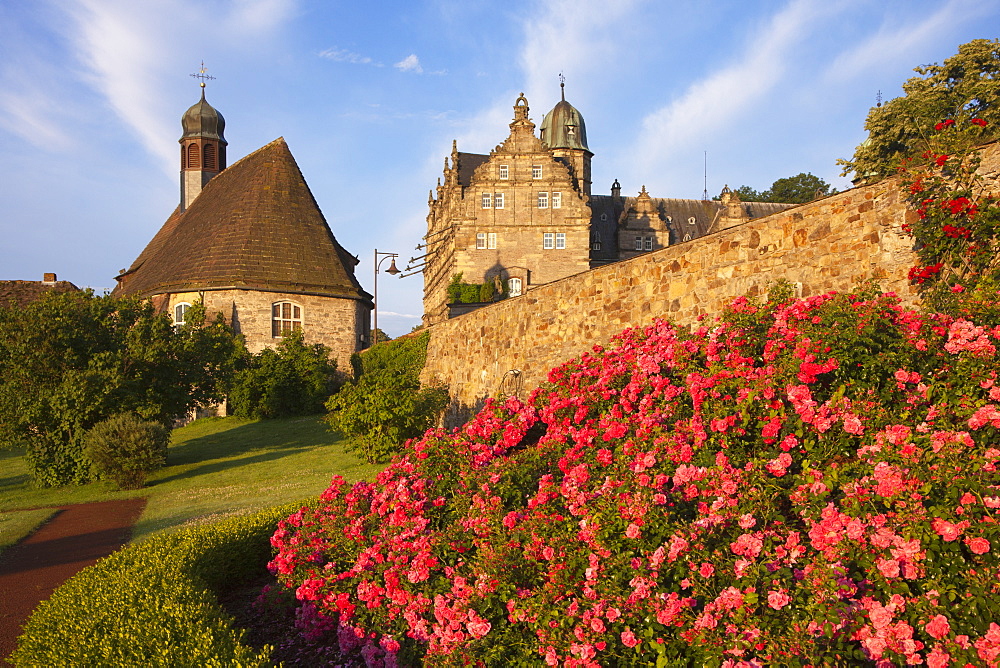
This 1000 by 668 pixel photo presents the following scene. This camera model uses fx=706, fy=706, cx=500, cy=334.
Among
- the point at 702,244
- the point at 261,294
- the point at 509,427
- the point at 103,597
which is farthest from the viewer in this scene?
the point at 261,294

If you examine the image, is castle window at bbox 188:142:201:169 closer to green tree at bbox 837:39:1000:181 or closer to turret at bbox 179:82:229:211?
turret at bbox 179:82:229:211

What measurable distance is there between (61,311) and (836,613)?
1747cm

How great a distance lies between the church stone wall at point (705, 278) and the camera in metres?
7.20

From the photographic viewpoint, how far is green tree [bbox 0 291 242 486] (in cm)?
1573

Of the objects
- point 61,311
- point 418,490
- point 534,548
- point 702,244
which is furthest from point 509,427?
point 61,311

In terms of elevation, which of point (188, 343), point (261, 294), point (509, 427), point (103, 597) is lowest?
point (103, 597)

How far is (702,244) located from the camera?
9273mm

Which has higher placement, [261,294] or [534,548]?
[261,294]

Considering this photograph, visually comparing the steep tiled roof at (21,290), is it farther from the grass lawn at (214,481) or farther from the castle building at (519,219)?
the castle building at (519,219)

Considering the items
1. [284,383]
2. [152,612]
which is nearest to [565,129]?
[284,383]

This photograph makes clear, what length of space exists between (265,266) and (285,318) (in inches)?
103

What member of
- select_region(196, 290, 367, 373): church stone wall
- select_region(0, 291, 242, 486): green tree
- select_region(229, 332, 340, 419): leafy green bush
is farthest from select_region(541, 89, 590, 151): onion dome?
select_region(0, 291, 242, 486): green tree

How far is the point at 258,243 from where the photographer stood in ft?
111

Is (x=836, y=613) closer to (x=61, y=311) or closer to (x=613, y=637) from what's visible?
(x=613, y=637)
